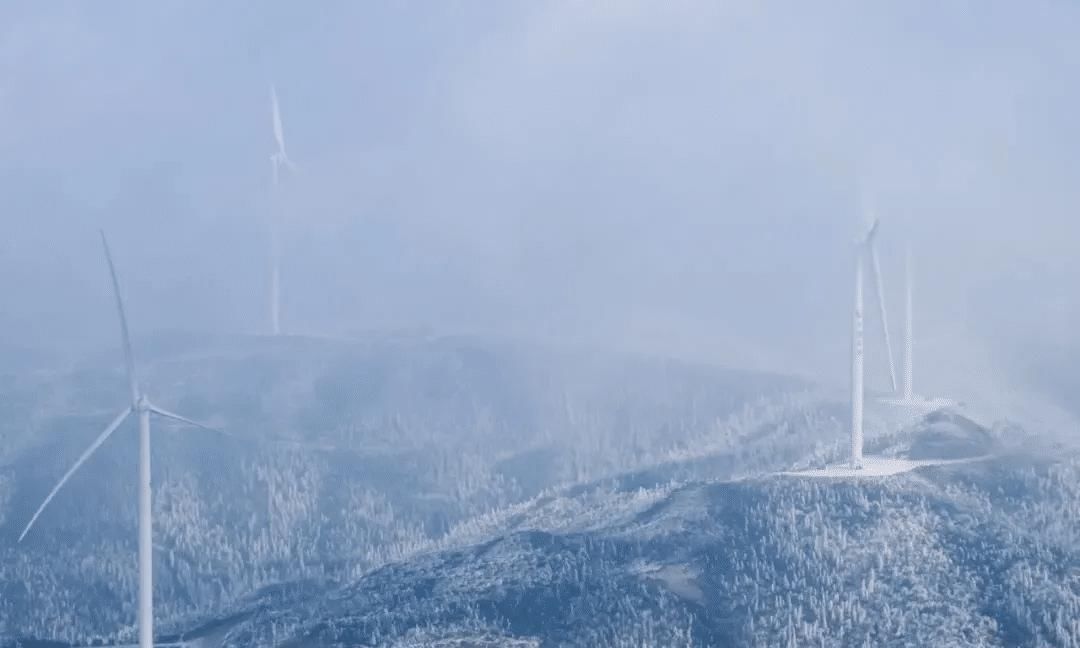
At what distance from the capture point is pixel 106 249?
194 m

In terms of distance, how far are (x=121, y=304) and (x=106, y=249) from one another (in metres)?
8.61

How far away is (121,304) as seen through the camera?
19938 centimetres
